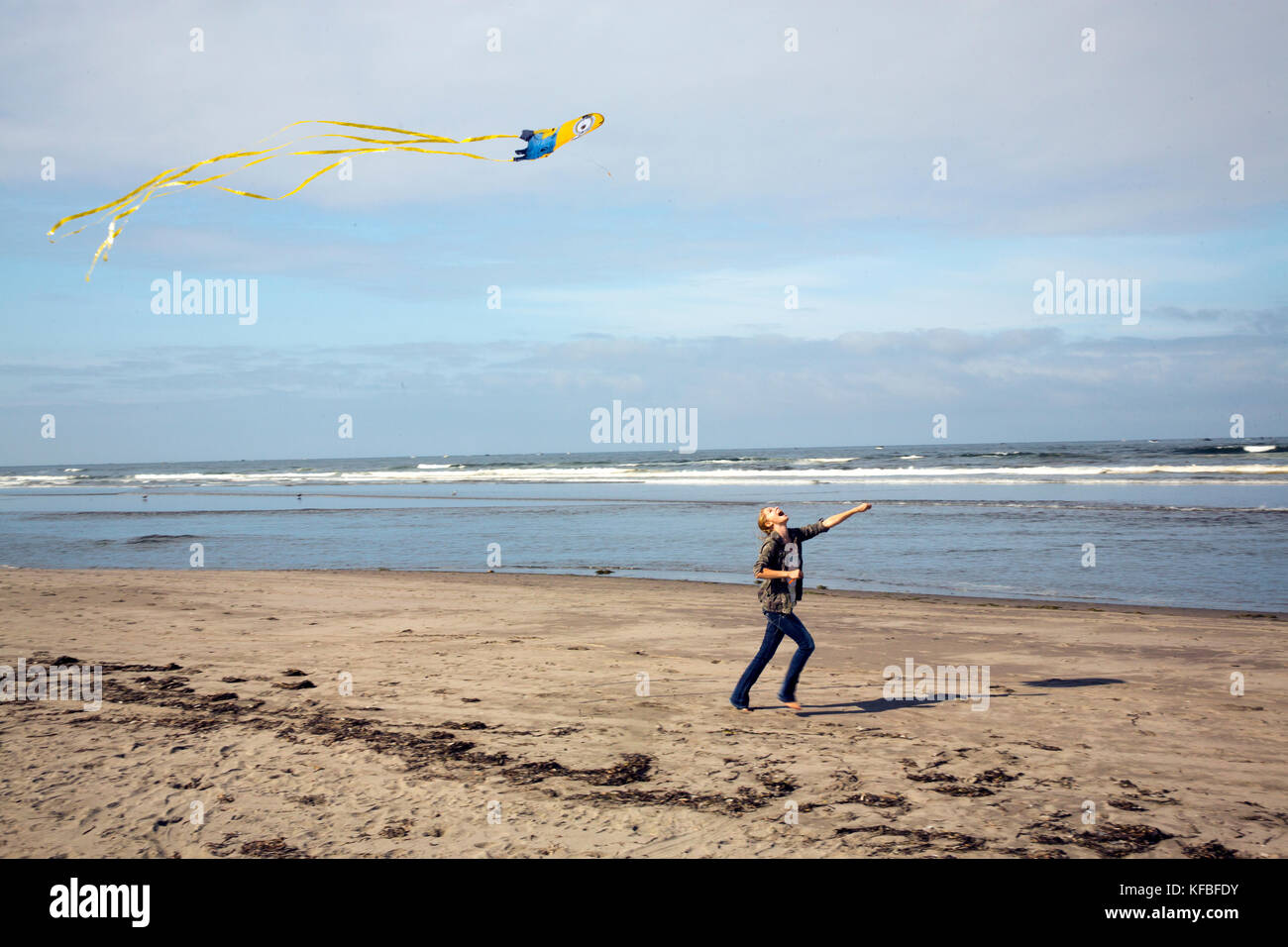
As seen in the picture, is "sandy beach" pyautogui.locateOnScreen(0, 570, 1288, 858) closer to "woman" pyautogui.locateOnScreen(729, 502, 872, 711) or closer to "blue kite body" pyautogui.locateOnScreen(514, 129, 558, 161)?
"woman" pyautogui.locateOnScreen(729, 502, 872, 711)

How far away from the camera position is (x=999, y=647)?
9.70m

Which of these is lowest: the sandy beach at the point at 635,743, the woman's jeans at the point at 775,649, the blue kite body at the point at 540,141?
the sandy beach at the point at 635,743

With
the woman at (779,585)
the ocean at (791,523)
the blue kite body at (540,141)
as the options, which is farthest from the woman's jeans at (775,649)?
the ocean at (791,523)

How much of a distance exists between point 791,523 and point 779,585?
1638 centimetres

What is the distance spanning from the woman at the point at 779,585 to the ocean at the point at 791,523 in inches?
315

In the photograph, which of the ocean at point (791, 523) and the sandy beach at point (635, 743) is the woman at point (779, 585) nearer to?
the sandy beach at point (635, 743)

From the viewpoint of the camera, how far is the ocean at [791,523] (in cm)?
1541

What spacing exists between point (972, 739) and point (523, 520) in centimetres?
2304

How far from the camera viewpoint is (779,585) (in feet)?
22.6

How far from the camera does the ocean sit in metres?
15.4

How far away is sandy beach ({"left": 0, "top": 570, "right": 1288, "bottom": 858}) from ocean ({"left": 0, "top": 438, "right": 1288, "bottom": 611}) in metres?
4.16

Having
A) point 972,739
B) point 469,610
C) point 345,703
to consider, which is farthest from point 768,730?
point 469,610

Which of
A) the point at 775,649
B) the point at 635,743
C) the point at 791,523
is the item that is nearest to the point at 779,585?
the point at 775,649
